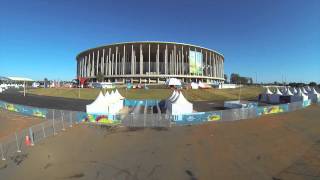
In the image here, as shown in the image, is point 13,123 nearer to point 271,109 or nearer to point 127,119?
point 127,119

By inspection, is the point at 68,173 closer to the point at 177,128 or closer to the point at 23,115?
the point at 177,128

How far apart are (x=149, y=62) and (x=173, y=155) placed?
99.7m

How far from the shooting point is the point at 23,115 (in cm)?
3241

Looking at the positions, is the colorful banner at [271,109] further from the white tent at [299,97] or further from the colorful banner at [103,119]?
the colorful banner at [103,119]

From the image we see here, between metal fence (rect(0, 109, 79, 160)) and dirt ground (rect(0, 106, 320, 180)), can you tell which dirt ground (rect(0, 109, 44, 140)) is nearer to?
metal fence (rect(0, 109, 79, 160))

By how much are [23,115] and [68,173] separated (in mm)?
23789

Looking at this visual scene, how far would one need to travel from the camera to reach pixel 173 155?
1579 centimetres

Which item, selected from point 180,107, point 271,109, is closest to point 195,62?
point 271,109

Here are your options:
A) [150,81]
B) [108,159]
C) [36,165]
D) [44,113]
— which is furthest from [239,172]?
[150,81]

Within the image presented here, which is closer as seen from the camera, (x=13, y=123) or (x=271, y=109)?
(x=13, y=123)

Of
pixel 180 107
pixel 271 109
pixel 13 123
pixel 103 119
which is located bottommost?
pixel 13 123

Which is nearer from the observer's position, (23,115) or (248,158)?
(248,158)

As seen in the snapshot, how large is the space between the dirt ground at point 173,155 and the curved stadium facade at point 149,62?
301 ft

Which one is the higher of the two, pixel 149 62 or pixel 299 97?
pixel 149 62
